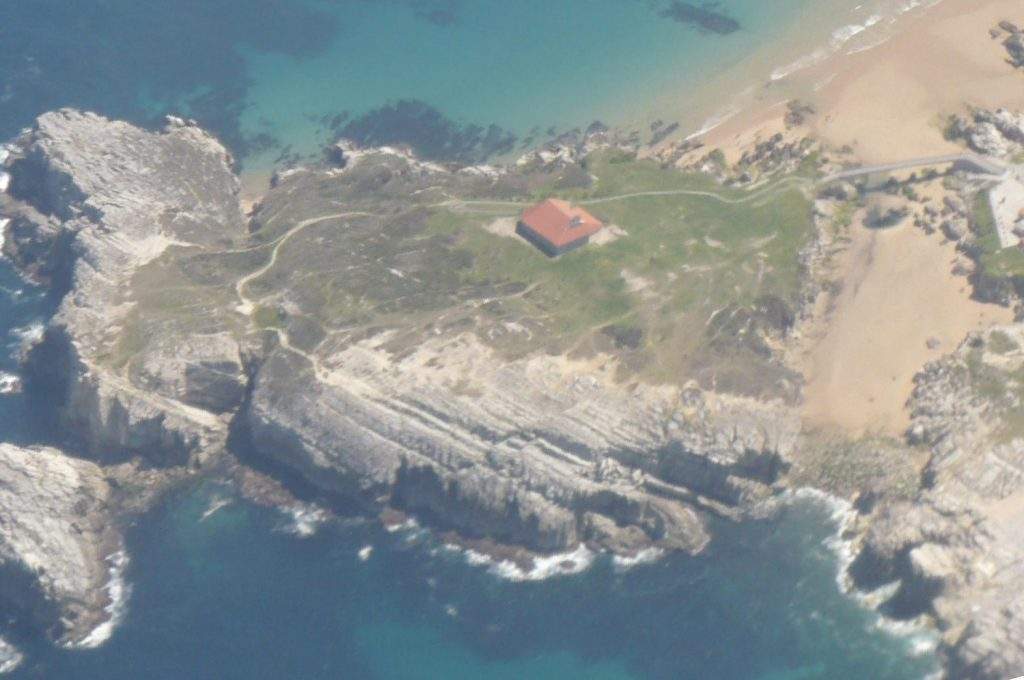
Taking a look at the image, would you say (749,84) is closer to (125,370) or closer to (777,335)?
(777,335)

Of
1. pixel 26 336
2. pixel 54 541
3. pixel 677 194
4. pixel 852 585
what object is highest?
pixel 26 336

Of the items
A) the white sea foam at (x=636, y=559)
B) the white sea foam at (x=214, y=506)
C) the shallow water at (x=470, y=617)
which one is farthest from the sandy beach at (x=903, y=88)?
the white sea foam at (x=214, y=506)

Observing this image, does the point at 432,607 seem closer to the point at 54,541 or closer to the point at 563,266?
the point at 54,541

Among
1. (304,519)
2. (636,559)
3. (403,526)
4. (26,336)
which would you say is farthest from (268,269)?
(636,559)

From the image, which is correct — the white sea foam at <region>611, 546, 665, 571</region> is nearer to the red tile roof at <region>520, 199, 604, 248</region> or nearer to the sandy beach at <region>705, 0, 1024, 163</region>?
the red tile roof at <region>520, 199, 604, 248</region>

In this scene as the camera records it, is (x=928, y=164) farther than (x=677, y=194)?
Yes

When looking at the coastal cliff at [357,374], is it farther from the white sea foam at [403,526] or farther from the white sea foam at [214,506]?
the white sea foam at [214,506]

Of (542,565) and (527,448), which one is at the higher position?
(527,448)
